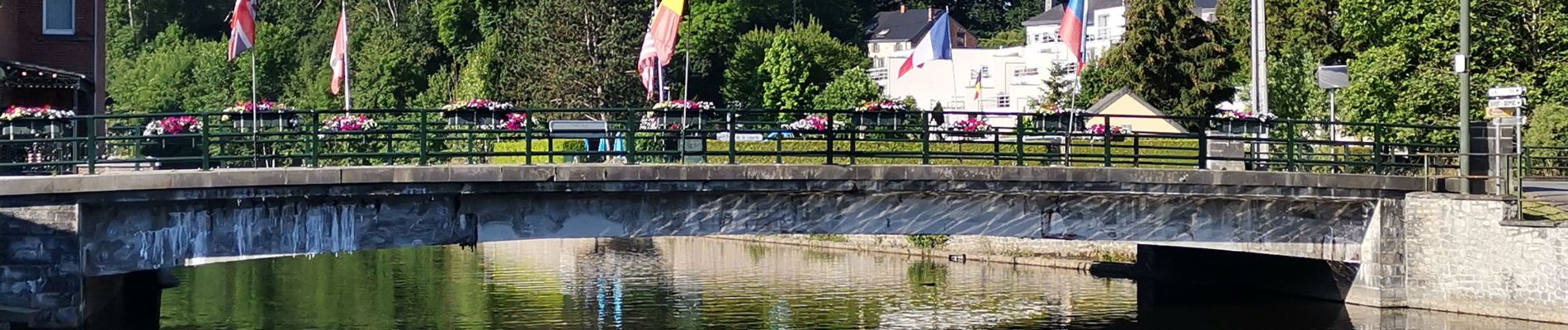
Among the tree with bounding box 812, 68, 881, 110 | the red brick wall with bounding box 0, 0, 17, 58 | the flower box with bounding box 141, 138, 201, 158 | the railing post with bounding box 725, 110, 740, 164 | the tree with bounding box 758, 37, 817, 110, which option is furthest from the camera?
the tree with bounding box 758, 37, 817, 110

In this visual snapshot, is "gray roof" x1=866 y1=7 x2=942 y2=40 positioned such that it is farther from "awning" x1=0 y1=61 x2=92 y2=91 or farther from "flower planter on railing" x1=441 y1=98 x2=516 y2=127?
"flower planter on railing" x1=441 y1=98 x2=516 y2=127

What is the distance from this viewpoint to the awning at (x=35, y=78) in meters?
40.6

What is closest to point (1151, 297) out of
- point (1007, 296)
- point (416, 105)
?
point (1007, 296)

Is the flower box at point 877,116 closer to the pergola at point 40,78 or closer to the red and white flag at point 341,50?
the red and white flag at point 341,50

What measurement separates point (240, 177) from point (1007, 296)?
14.9m

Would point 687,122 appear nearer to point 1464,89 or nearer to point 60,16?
point 1464,89

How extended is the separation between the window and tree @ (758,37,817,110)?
54758 mm

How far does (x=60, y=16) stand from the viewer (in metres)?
45.2

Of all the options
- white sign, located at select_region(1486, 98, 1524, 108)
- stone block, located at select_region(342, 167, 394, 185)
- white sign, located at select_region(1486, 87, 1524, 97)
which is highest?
white sign, located at select_region(1486, 87, 1524, 97)

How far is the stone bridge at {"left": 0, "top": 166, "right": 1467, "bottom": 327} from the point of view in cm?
2562

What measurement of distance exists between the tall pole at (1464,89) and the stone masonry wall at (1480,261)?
52 cm

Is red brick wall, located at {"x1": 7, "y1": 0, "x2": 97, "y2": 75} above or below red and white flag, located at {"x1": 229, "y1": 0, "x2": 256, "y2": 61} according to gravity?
above

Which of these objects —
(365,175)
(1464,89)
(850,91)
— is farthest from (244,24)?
(850,91)

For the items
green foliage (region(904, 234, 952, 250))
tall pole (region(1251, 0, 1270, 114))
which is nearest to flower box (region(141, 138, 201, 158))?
green foliage (region(904, 234, 952, 250))
